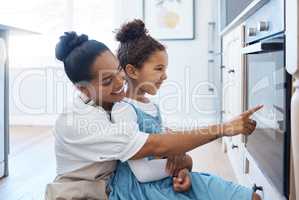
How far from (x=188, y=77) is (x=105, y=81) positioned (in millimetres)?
3190

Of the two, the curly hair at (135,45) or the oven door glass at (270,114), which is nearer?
the oven door glass at (270,114)

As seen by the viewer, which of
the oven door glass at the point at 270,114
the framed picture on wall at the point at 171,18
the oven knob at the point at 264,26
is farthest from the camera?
the framed picture on wall at the point at 171,18

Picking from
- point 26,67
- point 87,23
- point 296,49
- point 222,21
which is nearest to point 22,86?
point 26,67

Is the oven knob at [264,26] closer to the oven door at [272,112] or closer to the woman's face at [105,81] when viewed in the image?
the oven door at [272,112]

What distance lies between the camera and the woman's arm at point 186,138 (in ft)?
2.95

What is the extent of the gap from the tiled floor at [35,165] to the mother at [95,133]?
38.7 inches

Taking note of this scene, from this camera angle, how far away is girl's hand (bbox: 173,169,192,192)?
1000 millimetres

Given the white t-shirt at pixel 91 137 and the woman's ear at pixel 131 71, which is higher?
the woman's ear at pixel 131 71

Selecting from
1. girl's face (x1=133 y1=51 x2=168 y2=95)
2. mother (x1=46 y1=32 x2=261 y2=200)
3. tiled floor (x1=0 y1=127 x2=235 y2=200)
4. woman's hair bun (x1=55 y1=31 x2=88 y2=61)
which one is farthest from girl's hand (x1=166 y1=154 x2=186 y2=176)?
tiled floor (x1=0 y1=127 x2=235 y2=200)

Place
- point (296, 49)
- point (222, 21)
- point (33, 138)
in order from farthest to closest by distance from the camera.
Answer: point (33, 138), point (222, 21), point (296, 49)

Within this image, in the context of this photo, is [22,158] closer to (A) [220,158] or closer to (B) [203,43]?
(A) [220,158]

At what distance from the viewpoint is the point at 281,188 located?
0.99m

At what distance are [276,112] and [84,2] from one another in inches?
137

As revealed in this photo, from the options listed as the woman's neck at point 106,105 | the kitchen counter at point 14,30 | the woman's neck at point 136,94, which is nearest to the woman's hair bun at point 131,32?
the woman's neck at point 136,94
